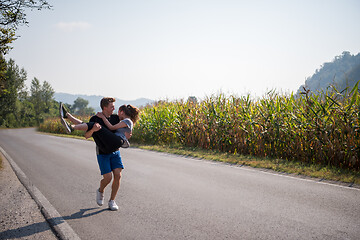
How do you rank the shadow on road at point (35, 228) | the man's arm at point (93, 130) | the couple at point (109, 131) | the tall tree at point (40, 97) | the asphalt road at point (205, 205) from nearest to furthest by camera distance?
the shadow on road at point (35, 228), the asphalt road at point (205, 205), the man's arm at point (93, 130), the couple at point (109, 131), the tall tree at point (40, 97)

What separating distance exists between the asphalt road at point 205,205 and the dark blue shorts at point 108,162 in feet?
2.55

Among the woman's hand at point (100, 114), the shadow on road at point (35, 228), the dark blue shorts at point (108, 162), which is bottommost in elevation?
the shadow on road at point (35, 228)

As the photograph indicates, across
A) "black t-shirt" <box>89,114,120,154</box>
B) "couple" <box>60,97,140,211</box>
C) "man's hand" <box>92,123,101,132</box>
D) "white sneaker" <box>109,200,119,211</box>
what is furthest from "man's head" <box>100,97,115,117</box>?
"white sneaker" <box>109,200,119,211</box>

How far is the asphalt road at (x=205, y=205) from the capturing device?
3791 millimetres

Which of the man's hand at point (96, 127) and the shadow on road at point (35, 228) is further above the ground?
the man's hand at point (96, 127)

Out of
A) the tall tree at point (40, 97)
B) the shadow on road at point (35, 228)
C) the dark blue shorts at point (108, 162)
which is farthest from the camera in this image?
the tall tree at point (40, 97)

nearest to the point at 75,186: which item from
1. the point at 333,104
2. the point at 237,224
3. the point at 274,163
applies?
the point at 237,224

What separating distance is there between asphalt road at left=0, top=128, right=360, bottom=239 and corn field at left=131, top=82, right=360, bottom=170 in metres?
2.31

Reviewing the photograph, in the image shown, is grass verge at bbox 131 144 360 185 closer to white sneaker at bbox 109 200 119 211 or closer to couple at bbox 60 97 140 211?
white sneaker at bbox 109 200 119 211

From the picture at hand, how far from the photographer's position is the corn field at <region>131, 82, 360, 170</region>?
8.26m

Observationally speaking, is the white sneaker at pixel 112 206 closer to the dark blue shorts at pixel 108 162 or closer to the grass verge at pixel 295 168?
the dark blue shorts at pixel 108 162

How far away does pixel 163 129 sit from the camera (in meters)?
15.9

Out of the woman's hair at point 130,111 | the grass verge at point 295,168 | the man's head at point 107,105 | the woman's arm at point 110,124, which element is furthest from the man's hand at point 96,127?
the grass verge at point 295,168

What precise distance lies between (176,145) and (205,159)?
4.14 m
